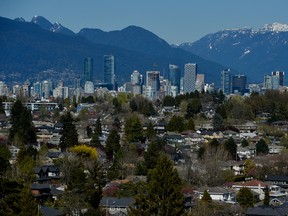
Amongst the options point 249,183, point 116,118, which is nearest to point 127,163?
point 249,183

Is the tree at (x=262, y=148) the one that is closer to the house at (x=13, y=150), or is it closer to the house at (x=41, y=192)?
the house at (x=13, y=150)

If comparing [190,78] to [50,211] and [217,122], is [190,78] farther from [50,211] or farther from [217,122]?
→ [50,211]

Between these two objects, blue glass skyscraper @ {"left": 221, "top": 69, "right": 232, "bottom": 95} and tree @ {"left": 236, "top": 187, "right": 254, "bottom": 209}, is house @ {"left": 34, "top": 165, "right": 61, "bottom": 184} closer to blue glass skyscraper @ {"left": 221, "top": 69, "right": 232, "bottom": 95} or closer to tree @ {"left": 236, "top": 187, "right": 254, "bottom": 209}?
tree @ {"left": 236, "top": 187, "right": 254, "bottom": 209}

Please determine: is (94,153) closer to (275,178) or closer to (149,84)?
(275,178)

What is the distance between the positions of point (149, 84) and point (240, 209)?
104 m

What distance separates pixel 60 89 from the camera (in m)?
111

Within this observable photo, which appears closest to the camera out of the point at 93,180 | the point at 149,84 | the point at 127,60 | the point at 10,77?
the point at 93,180

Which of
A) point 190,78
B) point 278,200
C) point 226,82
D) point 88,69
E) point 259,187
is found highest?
point 88,69

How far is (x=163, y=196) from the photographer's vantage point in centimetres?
1430

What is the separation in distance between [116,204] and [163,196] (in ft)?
25.7

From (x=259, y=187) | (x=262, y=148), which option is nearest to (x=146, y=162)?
(x=259, y=187)

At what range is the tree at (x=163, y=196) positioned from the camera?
559 inches

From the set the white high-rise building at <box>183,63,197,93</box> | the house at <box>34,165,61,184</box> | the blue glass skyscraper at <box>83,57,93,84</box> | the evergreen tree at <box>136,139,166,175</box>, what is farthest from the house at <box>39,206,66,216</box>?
the blue glass skyscraper at <box>83,57,93,84</box>

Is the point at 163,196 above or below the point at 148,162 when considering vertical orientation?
above
